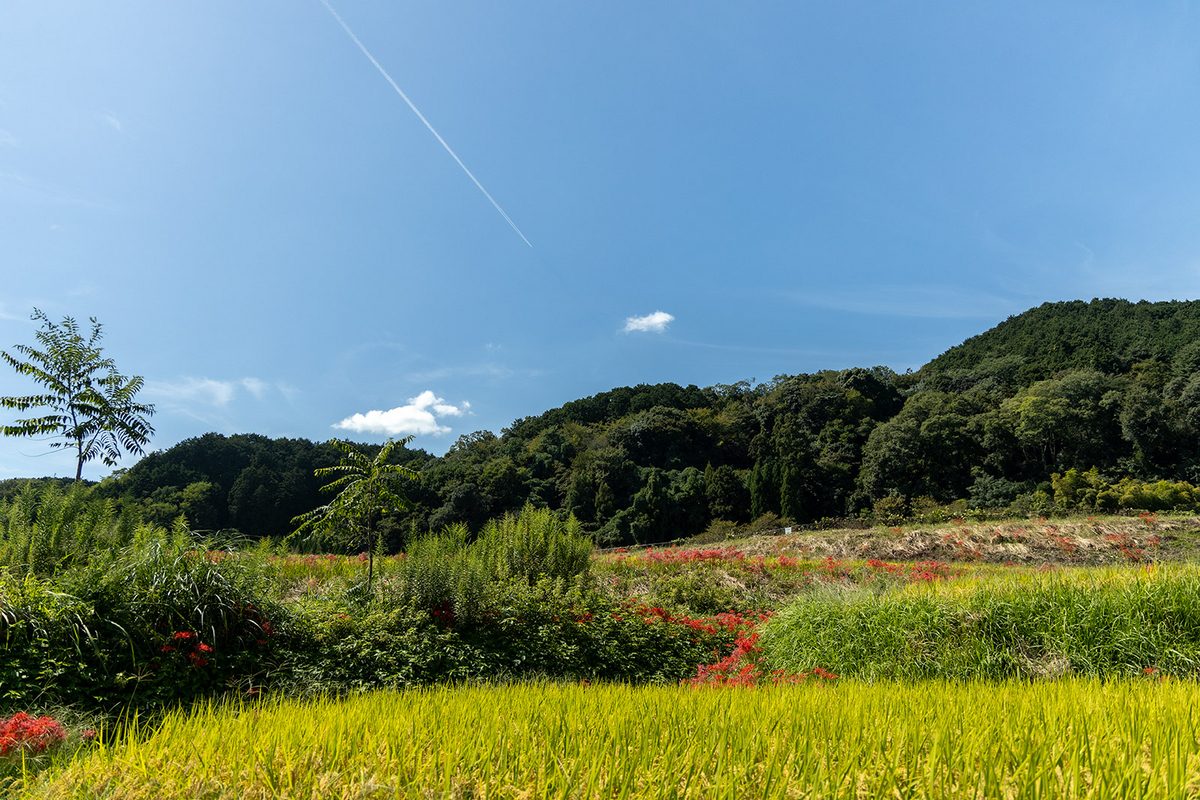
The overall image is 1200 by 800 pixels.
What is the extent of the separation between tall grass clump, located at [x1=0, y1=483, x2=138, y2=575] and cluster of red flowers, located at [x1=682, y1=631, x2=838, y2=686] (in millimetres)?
6318

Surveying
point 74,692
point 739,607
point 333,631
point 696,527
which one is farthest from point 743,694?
point 696,527

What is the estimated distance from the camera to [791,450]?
4500 cm

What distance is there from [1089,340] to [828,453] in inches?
1133

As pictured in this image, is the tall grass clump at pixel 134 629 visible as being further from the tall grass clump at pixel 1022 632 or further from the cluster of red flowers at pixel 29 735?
the tall grass clump at pixel 1022 632

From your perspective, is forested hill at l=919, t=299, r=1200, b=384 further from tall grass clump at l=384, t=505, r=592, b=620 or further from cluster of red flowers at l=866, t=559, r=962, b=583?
tall grass clump at l=384, t=505, r=592, b=620

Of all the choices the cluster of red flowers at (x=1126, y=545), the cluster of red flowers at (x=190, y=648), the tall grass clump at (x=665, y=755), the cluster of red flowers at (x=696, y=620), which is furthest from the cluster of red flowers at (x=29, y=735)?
the cluster of red flowers at (x=1126, y=545)

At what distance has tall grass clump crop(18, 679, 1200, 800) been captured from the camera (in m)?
1.47

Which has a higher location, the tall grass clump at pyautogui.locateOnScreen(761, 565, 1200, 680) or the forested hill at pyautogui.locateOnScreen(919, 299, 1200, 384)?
the forested hill at pyautogui.locateOnScreen(919, 299, 1200, 384)

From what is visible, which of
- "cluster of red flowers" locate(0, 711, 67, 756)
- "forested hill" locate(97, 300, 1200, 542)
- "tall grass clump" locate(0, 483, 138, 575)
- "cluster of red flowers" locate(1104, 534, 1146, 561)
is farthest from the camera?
"forested hill" locate(97, 300, 1200, 542)

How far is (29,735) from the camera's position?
2.64 m

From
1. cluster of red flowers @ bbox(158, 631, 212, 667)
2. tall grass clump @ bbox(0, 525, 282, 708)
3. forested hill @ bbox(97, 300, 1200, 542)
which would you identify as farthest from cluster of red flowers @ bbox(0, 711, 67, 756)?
forested hill @ bbox(97, 300, 1200, 542)

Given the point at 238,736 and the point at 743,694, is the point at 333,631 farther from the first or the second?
the point at 743,694

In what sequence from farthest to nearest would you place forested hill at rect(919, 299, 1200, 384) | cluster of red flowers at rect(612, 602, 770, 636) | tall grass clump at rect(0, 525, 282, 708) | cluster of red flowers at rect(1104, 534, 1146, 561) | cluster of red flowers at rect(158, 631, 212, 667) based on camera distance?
forested hill at rect(919, 299, 1200, 384)
cluster of red flowers at rect(1104, 534, 1146, 561)
cluster of red flowers at rect(612, 602, 770, 636)
cluster of red flowers at rect(158, 631, 212, 667)
tall grass clump at rect(0, 525, 282, 708)

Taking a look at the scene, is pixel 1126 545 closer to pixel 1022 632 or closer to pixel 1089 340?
pixel 1022 632
